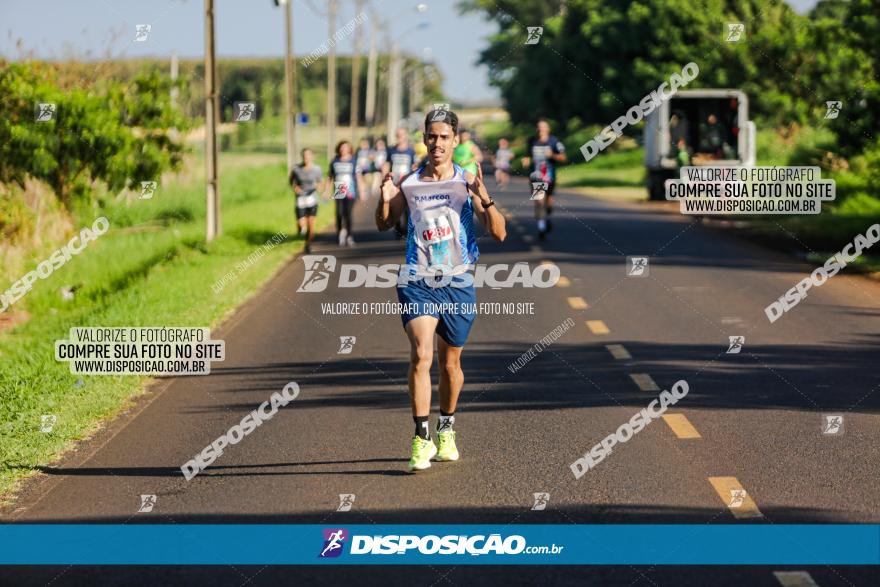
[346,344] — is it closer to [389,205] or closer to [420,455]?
[420,455]

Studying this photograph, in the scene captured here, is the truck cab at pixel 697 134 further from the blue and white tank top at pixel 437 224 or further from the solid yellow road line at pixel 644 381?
the blue and white tank top at pixel 437 224

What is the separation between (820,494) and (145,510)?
362 centimetres

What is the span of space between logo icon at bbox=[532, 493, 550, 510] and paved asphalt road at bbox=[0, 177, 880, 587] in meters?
0.05

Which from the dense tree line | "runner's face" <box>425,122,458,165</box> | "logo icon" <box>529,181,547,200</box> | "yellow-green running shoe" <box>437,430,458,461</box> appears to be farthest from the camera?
the dense tree line

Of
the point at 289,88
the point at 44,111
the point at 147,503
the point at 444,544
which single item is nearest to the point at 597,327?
the point at 147,503

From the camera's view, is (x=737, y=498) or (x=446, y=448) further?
(x=446, y=448)

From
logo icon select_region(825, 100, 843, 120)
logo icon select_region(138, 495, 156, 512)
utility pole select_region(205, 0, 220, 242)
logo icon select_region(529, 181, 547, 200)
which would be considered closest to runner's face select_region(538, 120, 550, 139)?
logo icon select_region(529, 181, 547, 200)

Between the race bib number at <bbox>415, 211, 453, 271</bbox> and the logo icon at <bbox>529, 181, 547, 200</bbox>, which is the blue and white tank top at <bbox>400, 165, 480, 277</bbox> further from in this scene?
the logo icon at <bbox>529, 181, 547, 200</bbox>

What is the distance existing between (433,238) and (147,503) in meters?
2.21

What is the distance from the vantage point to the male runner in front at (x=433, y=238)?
876cm

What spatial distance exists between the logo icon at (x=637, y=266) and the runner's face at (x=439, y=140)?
1236cm

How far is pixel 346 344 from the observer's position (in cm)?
1495

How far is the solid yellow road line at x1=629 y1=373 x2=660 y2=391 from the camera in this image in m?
11.9
